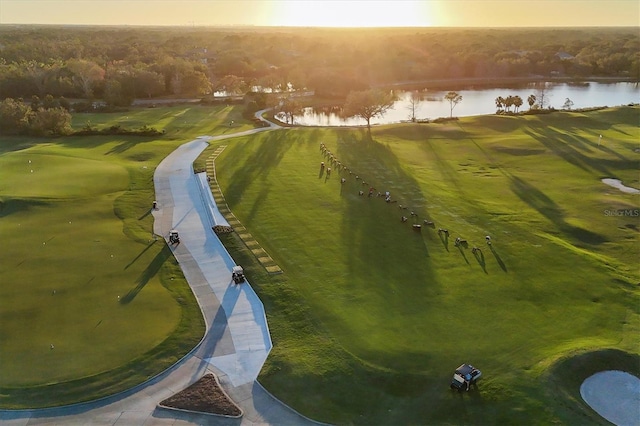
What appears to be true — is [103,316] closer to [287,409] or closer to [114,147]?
[287,409]

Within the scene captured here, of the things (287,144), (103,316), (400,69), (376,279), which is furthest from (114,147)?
(400,69)

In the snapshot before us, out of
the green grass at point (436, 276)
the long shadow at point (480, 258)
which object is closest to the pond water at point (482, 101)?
the green grass at point (436, 276)

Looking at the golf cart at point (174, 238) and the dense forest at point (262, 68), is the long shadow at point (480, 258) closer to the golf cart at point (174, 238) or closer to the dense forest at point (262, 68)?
→ the golf cart at point (174, 238)

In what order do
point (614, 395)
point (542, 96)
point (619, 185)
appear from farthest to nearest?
point (542, 96) → point (619, 185) → point (614, 395)

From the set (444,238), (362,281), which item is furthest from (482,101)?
(362,281)

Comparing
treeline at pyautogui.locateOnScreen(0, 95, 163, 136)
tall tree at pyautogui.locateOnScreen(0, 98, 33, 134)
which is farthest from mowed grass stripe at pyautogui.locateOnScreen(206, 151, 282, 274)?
tall tree at pyautogui.locateOnScreen(0, 98, 33, 134)

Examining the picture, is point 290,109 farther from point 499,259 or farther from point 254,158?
point 499,259

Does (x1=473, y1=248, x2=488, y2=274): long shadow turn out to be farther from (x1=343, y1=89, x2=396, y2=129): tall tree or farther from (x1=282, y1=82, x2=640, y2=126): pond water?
(x1=282, y1=82, x2=640, y2=126): pond water
